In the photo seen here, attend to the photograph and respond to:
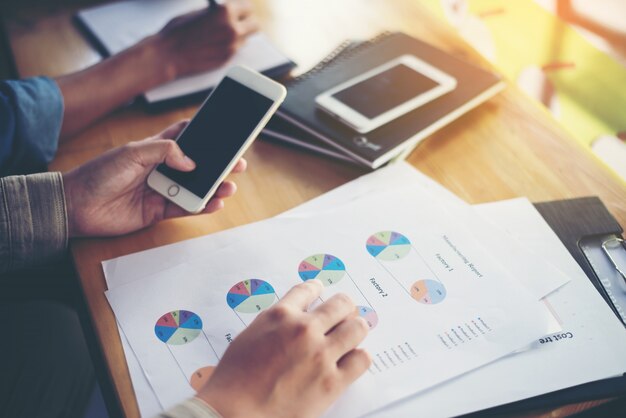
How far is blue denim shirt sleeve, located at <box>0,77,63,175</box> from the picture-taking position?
811 millimetres

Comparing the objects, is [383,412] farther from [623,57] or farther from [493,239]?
[623,57]

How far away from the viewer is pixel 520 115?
92 cm

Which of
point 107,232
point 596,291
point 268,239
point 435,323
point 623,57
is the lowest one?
point 623,57

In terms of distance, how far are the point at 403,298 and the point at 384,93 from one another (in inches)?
14.4

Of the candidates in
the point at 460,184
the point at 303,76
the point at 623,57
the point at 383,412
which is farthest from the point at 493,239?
the point at 623,57

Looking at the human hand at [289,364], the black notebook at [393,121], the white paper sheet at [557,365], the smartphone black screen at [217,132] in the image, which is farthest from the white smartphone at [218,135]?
the white paper sheet at [557,365]

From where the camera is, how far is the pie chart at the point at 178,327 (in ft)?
1.93

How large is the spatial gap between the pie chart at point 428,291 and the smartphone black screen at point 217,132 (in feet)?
0.92

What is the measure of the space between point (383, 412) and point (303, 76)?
1.85 feet

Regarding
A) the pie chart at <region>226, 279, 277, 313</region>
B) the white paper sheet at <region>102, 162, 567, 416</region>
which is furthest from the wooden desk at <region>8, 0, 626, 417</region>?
the pie chart at <region>226, 279, 277, 313</region>

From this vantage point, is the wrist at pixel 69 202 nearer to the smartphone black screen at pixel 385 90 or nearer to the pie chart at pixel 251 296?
the pie chart at pixel 251 296

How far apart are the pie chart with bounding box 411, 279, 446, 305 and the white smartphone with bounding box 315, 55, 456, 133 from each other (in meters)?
0.27

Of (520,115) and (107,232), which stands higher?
(107,232)

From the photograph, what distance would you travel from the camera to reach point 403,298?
624 mm
